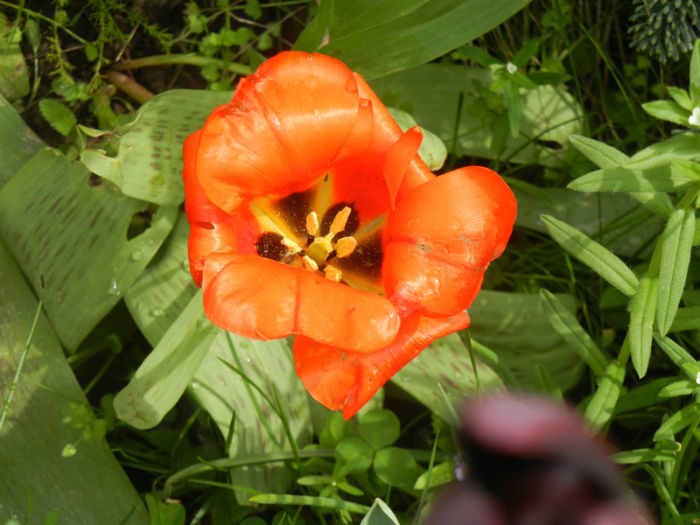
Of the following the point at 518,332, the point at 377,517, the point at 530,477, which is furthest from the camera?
the point at 518,332

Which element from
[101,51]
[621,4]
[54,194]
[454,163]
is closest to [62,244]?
[54,194]

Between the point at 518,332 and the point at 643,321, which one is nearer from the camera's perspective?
the point at 643,321

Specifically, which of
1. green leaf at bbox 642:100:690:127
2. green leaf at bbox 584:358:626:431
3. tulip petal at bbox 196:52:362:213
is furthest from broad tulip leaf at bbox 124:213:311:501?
green leaf at bbox 642:100:690:127

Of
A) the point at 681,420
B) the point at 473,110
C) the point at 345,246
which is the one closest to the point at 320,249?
the point at 345,246

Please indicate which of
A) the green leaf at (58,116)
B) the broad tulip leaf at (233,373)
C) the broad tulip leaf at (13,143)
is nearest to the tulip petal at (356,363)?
the broad tulip leaf at (233,373)

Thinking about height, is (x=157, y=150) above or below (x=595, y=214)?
above

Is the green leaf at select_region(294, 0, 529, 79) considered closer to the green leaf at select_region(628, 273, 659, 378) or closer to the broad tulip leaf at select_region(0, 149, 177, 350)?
the broad tulip leaf at select_region(0, 149, 177, 350)

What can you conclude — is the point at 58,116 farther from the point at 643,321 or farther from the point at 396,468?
the point at 643,321
